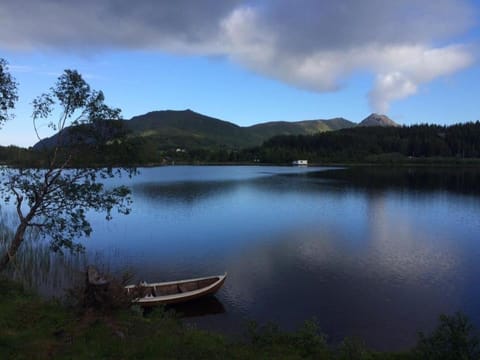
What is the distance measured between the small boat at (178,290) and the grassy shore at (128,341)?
6.06 meters

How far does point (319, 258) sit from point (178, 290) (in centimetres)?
1623

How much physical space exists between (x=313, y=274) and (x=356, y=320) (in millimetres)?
8364

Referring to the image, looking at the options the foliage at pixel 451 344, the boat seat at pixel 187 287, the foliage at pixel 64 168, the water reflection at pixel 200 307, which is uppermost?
the foliage at pixel 64 168

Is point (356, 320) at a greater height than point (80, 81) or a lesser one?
lesser

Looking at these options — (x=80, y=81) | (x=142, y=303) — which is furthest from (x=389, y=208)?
(x=80, y=81)

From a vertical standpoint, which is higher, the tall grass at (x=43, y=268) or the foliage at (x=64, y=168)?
the foliage at (x=64, y=168)

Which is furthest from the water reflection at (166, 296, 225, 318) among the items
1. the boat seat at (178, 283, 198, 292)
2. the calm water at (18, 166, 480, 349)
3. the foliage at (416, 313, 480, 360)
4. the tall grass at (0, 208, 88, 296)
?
the foliage at (416, 313, 480, 360)

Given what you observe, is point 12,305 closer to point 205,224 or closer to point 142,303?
point 142,303

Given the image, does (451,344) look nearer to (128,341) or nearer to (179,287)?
(128,341)

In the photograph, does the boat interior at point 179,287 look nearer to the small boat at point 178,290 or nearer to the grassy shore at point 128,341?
the small boat at point 178,290

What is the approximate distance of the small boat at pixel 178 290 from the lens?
22.4 meters

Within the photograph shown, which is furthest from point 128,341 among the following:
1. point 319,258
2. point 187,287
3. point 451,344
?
point 319,258

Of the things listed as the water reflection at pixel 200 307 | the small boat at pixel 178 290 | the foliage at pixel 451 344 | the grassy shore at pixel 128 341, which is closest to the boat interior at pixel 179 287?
the small boat at pixel 178 290

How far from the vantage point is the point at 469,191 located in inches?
3607
